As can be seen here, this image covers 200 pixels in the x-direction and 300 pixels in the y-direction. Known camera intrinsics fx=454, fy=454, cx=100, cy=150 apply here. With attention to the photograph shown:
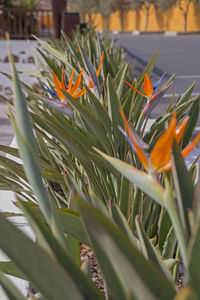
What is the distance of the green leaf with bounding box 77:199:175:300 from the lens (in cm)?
48

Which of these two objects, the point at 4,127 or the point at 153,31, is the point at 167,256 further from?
the point at 153,31

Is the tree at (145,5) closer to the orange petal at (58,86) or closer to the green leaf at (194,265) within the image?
the orange petal at (58,86)

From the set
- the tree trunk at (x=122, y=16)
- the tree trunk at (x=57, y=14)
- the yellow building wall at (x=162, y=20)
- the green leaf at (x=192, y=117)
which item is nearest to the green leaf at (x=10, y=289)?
the green leaf at (x=192, y=117)

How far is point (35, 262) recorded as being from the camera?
494mm

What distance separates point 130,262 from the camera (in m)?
0.48

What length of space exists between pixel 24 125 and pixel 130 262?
248 millimetres

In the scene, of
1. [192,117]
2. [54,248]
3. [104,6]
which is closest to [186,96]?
[192,117]

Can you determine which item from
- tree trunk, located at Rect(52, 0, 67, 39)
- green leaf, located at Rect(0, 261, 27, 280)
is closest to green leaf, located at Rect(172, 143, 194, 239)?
green leaf, located at Rect(0, 261, 27, 280)

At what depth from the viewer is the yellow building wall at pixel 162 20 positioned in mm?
20766

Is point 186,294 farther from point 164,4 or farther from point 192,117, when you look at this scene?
point 164,4

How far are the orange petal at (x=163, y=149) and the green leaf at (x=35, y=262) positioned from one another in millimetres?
178

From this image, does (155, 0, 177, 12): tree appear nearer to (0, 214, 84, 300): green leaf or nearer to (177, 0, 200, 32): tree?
(177, 0, 200, 32): tree

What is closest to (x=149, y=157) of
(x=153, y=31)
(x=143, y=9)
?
(x=153, y=31)

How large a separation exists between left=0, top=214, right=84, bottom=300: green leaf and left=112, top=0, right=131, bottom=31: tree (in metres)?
25.3
